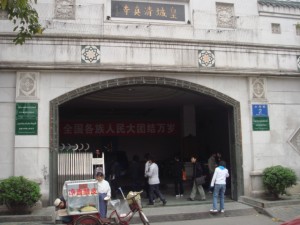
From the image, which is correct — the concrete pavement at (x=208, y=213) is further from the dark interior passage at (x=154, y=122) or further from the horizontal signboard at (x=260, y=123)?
the dark interior passage at (x=154, y=122)

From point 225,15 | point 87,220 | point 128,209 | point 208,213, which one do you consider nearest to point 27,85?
point 87,220

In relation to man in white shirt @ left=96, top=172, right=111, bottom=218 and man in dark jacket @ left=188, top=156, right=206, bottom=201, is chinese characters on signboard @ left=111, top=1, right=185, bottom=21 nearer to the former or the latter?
man in dark jacket @ left=188, top=156, right=206, bottom=201

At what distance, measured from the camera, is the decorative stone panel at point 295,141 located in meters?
11.2

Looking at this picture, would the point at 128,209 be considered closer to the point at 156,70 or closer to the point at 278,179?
the point at 156,70

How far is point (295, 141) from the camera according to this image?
11.2 meters

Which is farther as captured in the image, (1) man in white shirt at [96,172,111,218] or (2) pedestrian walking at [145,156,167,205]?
(2) pedestrian walking at [145,156,167,205]

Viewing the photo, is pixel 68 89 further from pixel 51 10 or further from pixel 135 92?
pixel 135 92

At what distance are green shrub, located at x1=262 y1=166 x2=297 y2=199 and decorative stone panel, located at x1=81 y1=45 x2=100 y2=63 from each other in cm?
565

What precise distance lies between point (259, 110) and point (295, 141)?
154cm

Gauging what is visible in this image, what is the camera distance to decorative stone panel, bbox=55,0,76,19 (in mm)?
9961

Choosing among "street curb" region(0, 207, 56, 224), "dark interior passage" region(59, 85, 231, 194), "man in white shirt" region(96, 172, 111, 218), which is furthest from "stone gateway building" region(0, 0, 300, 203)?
"dark interior passage" region(59, 85, 231, 194)

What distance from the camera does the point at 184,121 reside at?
16.5m

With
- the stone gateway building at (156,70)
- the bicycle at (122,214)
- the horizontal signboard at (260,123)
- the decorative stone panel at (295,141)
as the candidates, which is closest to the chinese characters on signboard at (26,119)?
the stone gateway building at (156,70)

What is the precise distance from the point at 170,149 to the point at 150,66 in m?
9.96
